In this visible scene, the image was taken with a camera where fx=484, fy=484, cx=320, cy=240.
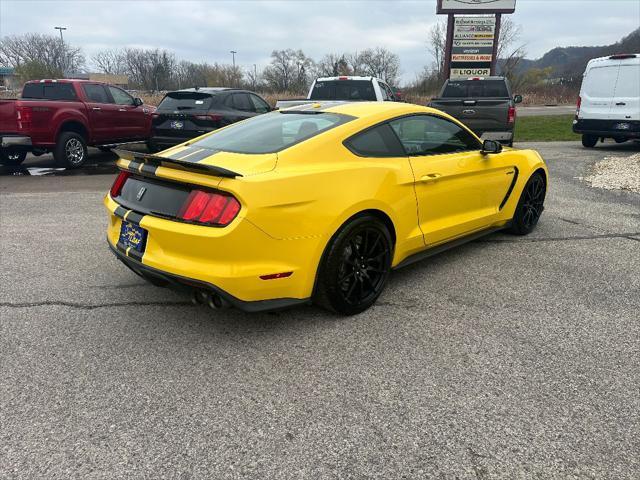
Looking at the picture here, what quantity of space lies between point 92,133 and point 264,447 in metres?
10.0

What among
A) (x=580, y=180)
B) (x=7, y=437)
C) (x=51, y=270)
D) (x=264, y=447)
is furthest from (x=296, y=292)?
(x=580, y=180)

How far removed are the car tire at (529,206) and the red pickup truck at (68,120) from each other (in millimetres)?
8726

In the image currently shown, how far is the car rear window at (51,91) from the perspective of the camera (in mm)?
10320

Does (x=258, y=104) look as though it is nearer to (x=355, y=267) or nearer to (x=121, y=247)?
(x=121, y=247)

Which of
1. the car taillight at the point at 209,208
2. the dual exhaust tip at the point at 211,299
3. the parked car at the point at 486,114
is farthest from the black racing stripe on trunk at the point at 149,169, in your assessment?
the parked car at the point at 486,114

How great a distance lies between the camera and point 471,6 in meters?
21.6

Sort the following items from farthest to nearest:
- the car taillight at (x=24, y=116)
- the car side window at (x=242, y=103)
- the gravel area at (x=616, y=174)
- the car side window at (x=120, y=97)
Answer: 1. the car side window at (x=120, y=97)
2. the car side window at (x=242, y=103)
3. the car taillight at (x=24, y=116)
4. the gravel area at (x=616, y=174)

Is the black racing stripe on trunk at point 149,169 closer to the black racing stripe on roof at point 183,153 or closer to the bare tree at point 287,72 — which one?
the black racing stripe on roof at point 183,153

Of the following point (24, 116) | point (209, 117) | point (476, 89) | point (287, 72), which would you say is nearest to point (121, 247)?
point (209, 117)

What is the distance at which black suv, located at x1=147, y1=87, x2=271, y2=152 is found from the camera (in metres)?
9.32

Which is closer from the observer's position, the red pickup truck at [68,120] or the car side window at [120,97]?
the red pickup truck at [68,120]

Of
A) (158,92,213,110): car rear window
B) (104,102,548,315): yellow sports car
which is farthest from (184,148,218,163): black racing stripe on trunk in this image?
(158,92,213,110): car rear window

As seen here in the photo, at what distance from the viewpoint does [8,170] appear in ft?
33.4

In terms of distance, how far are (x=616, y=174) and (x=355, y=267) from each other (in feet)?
25.4
